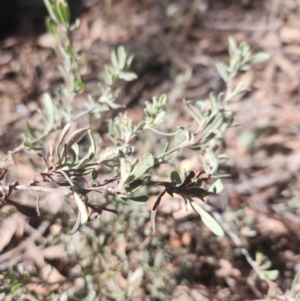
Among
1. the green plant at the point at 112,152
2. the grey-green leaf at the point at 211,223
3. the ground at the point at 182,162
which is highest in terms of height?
the green plant at the point at 112,152

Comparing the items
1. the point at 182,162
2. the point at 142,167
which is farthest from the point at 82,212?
the point at 182,162

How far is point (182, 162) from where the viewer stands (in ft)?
4.34

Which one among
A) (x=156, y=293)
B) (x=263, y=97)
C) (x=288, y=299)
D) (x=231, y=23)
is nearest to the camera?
(x=288, y=299)

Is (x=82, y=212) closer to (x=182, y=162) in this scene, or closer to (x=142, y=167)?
(x=142, y=167)

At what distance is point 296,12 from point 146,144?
0.96m

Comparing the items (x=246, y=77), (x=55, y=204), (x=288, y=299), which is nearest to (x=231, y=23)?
(x=246, y=77)

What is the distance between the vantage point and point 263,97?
66.2 inches

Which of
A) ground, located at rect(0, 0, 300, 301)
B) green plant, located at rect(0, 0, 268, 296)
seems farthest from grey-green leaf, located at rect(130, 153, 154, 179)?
ground, located at rect(0, 0, 300, 301)

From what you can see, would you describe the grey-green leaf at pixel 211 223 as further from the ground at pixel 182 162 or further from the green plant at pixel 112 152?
the ground at pixel 182 162

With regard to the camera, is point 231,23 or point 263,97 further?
point 231,23

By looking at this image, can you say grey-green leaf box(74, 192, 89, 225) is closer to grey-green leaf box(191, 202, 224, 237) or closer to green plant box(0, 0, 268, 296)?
green plant box(0, 0, 268, 296)

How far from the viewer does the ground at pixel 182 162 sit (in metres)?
1.01

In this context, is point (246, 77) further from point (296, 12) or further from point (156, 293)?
point (156, 293)

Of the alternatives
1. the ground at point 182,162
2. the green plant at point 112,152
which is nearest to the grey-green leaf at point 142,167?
the green plant at point 112,152
